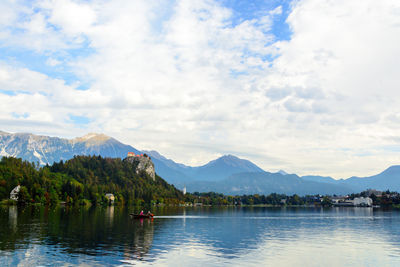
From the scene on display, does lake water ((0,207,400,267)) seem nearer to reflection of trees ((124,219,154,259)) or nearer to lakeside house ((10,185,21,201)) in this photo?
reflection of trees ((124,219,154,259))

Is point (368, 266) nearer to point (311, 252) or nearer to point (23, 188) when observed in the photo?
point (311, 252)

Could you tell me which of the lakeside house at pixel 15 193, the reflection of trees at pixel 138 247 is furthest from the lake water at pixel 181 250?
the lakeside house at pixel 15 193

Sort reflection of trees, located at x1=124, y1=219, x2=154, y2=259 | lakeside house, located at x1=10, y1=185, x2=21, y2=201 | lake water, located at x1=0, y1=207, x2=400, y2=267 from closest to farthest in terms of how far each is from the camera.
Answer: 1. lake water, located at x1=0, y1=207, x2=400, y2=267
2. reflection of trees, located at x1=124, y1=219, x2=154, y2=259
3. lakeside house, located at x1=10, y1=185, x2=21, y2=201

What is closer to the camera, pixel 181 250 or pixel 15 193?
pixel 181 250

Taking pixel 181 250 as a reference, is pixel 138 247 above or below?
above

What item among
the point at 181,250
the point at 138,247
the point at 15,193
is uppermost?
the point at 15,193

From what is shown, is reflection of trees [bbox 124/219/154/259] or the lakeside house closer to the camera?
reflection of trees [bbox 124/219/154/259]

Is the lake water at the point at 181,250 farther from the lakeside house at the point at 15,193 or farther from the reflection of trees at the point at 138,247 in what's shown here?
the lakeside house at the point at 15,193

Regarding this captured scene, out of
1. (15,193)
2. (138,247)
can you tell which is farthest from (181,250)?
(15,193)

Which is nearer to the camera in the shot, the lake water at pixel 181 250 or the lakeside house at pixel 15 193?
the lake water at pixel 181 250

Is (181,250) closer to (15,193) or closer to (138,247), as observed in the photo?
(138,247)

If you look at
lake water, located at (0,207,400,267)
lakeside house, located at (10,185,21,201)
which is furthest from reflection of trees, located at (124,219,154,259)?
lakeside house, located at (10,185,21,201)

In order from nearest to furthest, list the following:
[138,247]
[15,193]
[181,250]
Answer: [181,250] < [138,247] < [15,193]

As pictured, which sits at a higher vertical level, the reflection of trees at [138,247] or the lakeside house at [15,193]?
the lakeside house at [15,193]
